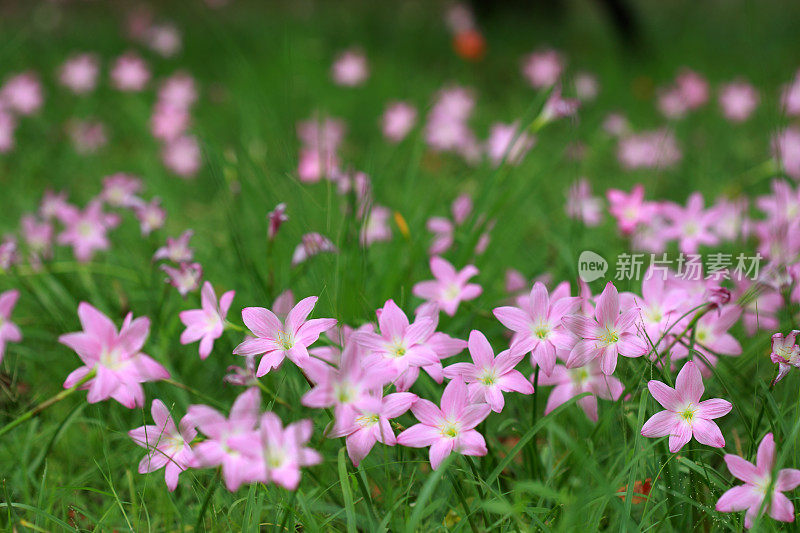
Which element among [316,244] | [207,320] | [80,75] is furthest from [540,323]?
[80,75]

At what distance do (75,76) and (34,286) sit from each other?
192 cm

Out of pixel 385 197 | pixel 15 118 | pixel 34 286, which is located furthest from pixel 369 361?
pixel 15 118

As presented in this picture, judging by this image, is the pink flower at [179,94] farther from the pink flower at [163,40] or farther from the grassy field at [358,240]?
the pink flower at [163,40]

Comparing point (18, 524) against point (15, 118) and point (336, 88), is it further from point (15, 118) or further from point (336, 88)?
point (336, 88)

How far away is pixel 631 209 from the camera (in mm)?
1378

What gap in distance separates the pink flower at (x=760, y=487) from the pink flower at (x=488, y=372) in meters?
0.28

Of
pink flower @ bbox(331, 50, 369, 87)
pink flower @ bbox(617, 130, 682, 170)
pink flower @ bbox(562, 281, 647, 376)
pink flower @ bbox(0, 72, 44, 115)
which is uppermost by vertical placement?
pink flower @ bbox(331, 50, 369, 87)

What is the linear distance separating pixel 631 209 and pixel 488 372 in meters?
0.62

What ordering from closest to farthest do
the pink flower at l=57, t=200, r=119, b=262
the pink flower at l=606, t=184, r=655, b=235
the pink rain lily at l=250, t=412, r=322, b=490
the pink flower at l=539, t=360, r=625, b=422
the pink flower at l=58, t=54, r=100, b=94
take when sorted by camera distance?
the pink rain lily at l=250, t=412, r=322, b=490
the pink flower at l=539, t=360, r=625, b=422
the pink flower at l=606, t=184, r=655, b=235
the pink flower at l=57, t=200, r=119, b=262
the pink flower at l=58, t=54, r=100, b=94

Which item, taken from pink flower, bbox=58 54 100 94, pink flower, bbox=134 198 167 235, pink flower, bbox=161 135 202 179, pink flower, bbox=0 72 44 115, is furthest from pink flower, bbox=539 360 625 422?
pink flower, bbox=58 54 100 94

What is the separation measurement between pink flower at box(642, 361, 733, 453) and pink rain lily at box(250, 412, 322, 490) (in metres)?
0.46

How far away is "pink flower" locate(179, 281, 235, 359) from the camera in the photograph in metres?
1.03

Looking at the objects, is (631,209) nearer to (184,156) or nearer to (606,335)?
(606,335)

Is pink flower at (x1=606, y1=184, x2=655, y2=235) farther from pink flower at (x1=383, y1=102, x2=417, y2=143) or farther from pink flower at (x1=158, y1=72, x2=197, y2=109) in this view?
pink flower at (x1=158, y1=72, x2=197, y2=109)
